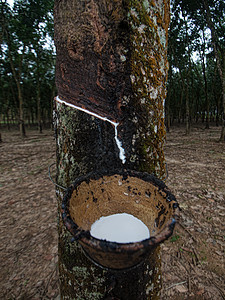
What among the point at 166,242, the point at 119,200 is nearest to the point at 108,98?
the point at 119,200

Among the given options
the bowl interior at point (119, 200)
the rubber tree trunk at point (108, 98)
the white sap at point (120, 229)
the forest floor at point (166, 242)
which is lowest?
the forest floor at point (166, 242)

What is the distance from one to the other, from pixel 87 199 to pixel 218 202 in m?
3.73

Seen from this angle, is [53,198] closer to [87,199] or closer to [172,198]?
[87,199]

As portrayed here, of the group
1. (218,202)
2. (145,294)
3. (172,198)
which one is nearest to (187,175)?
(218,202)

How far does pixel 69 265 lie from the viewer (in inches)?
53.5

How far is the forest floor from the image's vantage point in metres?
2.16

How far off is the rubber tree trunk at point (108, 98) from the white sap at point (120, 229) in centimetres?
34

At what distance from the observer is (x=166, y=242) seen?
9.40ft

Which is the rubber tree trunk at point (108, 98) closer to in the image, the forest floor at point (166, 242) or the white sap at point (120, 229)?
the white sap at point (120, 229)

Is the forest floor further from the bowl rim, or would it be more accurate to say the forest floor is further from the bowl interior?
the bowl rim

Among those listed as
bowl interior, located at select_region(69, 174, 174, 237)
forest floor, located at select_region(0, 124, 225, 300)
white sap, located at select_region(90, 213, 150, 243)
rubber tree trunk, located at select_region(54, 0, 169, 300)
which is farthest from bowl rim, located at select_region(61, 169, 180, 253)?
forest floor, located at select_region(0, 124, 225, 300)

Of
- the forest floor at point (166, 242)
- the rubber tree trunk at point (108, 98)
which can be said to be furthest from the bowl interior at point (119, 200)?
the forest floor at point (166, 242)

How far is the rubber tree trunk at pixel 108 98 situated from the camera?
1180 mm

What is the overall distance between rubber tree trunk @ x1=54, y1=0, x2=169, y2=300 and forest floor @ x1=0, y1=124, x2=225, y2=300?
112 cm
